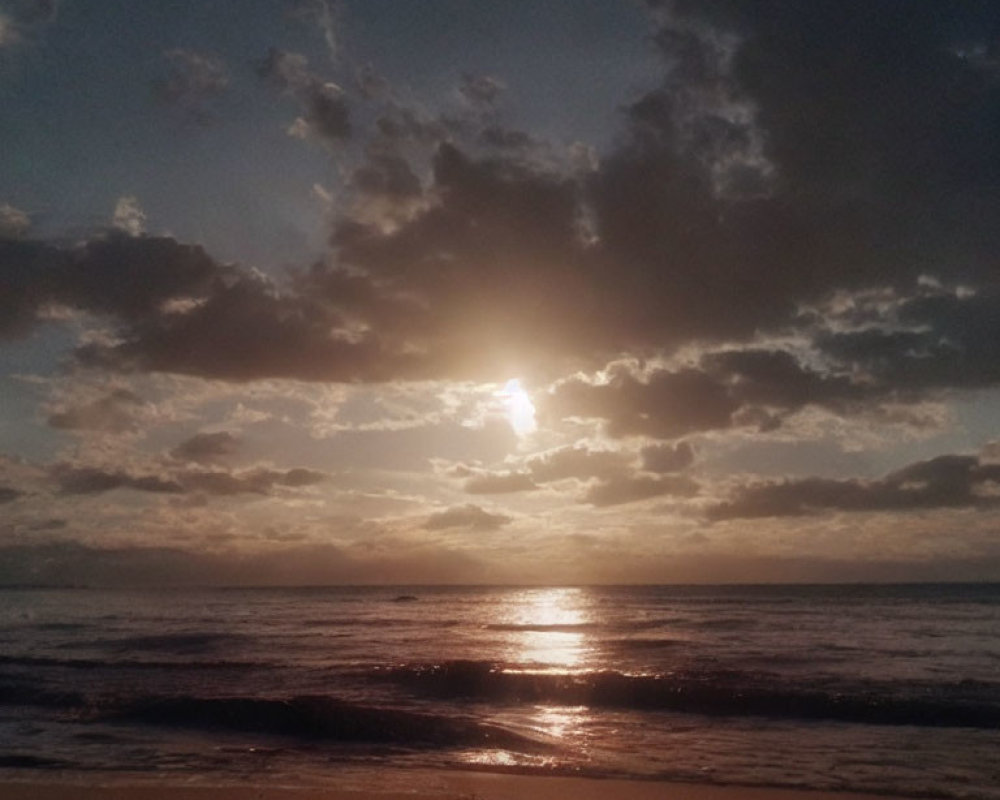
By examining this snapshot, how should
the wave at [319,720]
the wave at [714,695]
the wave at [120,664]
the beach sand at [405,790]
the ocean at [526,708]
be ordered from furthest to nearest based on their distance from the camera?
the wave at [120,664], the wave at [714,695], the wave at [319,720], the ocean at [526,708], the beach sand at [405,790]

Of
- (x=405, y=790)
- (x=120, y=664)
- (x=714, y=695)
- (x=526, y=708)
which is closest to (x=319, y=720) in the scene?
(x=526, y=708)

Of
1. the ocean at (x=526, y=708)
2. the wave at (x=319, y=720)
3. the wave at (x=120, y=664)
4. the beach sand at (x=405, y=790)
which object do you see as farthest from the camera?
the wave at (x=120, y=664)

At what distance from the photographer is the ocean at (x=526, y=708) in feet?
45.5

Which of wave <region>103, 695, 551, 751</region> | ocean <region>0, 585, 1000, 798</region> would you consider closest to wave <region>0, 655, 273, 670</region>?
ocean <region>0, 585, 1000, 798</region>

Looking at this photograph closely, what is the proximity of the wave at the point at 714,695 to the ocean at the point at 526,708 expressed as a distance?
94 mm

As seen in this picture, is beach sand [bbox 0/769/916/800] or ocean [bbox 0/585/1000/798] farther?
ocean [bbox 0/585/1000/798]

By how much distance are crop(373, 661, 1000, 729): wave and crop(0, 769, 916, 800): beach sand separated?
8.66m

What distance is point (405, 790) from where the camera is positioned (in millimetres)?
11727

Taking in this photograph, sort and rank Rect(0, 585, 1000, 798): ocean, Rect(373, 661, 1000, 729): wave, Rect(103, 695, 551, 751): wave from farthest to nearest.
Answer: Rect(373, 661, 1000, 729): wave
Rect(103, 695, 551, 751): wave
Rect(0, 585, 1000, 798): ocean

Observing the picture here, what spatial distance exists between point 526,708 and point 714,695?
5.35 metres

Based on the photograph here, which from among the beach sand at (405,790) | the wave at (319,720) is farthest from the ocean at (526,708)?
the beach sand at (405,790)

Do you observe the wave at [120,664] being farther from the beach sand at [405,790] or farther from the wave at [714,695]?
the beach sand at [405,790]

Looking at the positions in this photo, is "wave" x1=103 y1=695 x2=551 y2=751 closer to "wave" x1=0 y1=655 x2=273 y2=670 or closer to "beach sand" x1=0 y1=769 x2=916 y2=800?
"beach sand" x1=0 y1=769 x2=916 y2=800

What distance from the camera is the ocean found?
1388 centimetres
